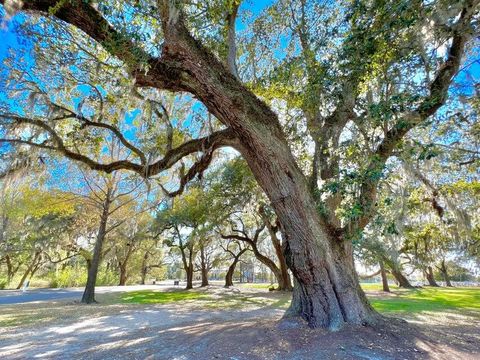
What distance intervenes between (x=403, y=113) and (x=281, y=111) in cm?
328

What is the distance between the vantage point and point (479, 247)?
10.2 m

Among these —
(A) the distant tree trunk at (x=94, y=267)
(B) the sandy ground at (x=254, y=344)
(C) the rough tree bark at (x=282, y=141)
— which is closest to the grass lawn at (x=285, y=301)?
(A) the distant tree trunk at (x=94, y=267)

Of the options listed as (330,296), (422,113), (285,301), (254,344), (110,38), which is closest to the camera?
(254,344)

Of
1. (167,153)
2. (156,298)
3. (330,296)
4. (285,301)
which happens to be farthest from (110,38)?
(156,298)

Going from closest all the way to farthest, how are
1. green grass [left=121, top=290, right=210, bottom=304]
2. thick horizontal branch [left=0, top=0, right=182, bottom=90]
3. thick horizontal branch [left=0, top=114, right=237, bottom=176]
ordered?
thick horizontal branch [left=0, top=0, right=182, bottom=90] → thick horizontal branch [left=0, top=114, right=237, bottom=176] → green grass [left=121, top=290, right=210, bottom=304]

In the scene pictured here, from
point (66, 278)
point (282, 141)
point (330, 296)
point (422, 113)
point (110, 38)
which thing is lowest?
point (66, 278)

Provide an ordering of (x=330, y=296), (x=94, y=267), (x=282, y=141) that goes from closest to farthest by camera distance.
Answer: (x=330, y=296)
(x=282, y=141)
(x=94, y=267)

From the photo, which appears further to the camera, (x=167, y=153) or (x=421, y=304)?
(x=421, y=304)

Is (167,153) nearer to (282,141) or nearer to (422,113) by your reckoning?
(282,141)

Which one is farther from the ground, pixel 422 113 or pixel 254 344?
pixel 422 113

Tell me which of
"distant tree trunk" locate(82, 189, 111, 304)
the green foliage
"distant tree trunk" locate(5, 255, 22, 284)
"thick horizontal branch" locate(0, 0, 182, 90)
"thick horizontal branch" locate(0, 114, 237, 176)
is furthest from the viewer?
the green foliage

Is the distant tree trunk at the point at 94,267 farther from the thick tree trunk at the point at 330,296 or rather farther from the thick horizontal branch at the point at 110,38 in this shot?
the thick tree trunk at the point at 330,296

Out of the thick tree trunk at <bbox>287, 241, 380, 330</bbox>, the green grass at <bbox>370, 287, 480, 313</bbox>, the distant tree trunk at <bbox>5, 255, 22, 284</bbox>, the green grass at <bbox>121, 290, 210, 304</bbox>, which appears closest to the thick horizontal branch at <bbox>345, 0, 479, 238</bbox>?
the thick tree trunk at <bbox>287, 241, 380, 330</bbox>

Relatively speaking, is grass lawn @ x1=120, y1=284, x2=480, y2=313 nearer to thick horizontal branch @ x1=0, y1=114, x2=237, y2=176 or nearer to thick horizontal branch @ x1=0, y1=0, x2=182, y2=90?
thick horizontal branch @ x1=0, y1=114, x2=237, y2=176
